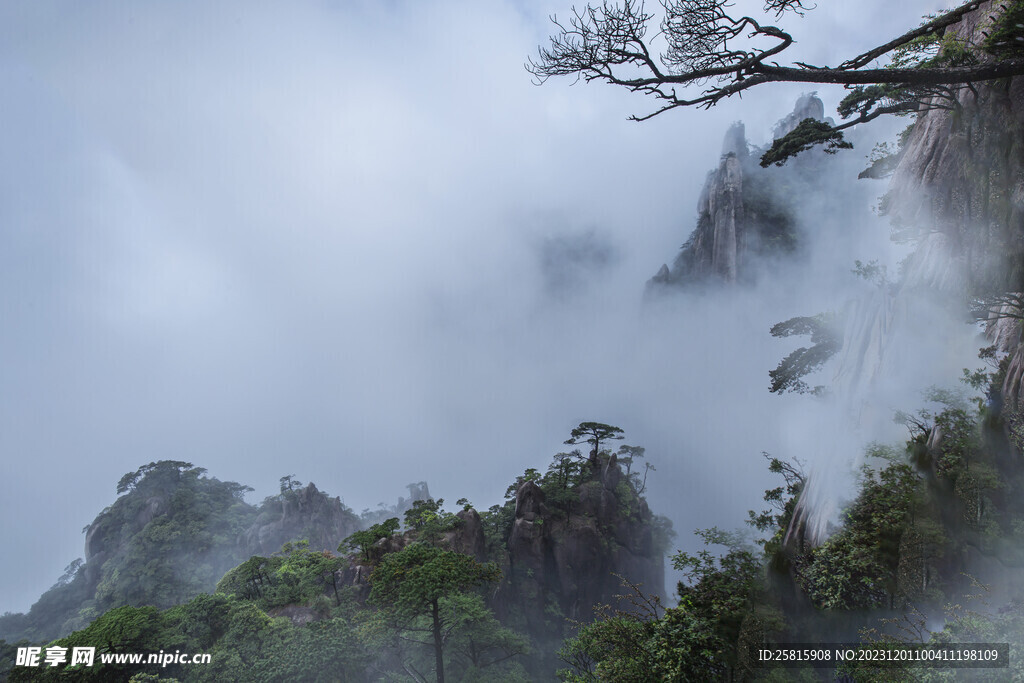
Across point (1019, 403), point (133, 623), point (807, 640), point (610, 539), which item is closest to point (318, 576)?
point (133, 623)

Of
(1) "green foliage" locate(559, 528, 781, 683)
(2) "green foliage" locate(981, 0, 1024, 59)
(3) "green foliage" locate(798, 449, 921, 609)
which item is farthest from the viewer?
(3) "green foliage" locate(798, 449, 921, 609)

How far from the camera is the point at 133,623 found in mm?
19109

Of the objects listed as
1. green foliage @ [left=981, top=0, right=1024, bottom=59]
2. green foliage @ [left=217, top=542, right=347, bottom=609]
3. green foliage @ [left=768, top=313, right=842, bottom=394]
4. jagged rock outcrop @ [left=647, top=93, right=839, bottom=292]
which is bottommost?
green foliage @ [left=217, top=542, right=347, bottom=609]

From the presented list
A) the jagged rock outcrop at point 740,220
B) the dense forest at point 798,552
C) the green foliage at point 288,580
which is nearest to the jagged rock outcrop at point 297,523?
the dense forest at point 798,552

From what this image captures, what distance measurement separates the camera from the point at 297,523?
50.4m

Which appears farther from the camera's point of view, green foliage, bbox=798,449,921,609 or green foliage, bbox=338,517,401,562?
green foliage, bbox=338,517,401,562

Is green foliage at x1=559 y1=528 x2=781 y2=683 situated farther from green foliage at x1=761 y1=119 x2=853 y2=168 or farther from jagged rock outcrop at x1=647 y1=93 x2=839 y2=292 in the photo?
jagged rock outcrop at x1=647 y1=93 x2=839 y2=292

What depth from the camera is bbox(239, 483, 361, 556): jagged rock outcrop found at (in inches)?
1880

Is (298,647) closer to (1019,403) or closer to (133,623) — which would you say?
(133,623)

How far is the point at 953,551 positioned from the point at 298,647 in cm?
2176

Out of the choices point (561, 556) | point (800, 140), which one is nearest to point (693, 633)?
point (800, 140)

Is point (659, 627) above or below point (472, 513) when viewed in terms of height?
below

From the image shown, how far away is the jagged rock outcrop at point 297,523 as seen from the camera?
157 feet

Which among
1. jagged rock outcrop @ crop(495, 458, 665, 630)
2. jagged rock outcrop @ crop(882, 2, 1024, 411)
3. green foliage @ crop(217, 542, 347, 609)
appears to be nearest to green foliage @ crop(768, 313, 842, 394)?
jagged rock outcrop @ crop(882, 2, 1024, 411)
